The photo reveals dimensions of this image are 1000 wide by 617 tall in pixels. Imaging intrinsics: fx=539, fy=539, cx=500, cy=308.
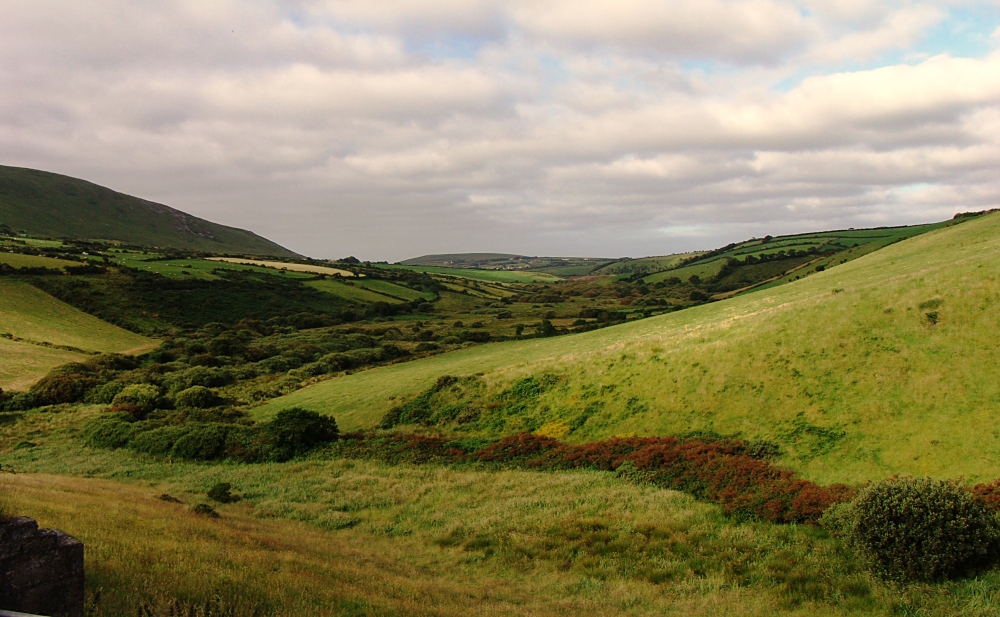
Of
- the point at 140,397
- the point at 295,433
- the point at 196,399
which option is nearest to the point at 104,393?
the point at 140,397

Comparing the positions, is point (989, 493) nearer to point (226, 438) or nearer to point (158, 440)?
point (226, 438)

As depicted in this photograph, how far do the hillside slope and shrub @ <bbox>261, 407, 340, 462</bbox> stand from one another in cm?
411

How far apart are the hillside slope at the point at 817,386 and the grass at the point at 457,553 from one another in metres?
6.32

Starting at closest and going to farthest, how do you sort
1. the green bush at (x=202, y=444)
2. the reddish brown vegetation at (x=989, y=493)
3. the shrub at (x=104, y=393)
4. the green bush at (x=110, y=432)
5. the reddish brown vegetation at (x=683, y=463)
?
1. the reddish brown vegetation at (x=989, y=493)
2. the reddish brown vegetation at (x=683, y=463)
3. the green bush at (x=202, y=444)
4. the green bush at (x=110, y=432)
5. the shrub at (x=104, y=393)

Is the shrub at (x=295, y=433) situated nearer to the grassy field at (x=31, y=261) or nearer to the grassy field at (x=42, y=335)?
the grassy field at (x=42, y=335)

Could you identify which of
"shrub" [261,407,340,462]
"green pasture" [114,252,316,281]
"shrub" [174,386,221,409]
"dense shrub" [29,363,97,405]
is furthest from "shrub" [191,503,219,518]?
"green pasture" [114,252,316,281]

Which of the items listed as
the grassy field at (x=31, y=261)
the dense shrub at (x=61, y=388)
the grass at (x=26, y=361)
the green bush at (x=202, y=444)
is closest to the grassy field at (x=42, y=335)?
the grass at (x=26, y=361)

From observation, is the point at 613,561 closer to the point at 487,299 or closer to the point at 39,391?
the point at 39,391

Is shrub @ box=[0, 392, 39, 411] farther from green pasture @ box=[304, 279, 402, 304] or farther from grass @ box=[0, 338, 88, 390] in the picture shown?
green pasture @ box=[304, 279, 402, 304]

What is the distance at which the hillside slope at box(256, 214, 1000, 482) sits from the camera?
21.4 meters

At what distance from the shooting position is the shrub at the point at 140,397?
162 feet

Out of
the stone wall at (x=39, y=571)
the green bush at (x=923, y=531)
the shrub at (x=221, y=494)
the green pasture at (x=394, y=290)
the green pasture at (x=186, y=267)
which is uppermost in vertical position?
the green pasture at (x=186, y=267)

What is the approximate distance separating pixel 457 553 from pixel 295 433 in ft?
69.2

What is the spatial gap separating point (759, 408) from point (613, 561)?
1411 cm
